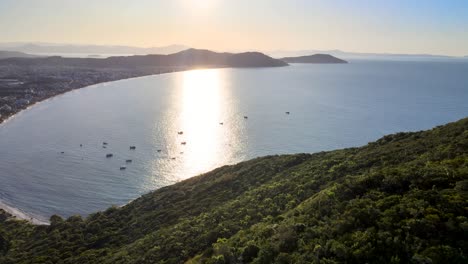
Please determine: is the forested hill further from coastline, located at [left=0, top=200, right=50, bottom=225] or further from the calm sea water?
the calm sea water

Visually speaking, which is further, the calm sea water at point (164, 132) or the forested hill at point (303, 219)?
the calm sea water at point (164, 132)

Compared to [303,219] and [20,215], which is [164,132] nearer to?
[20,215]

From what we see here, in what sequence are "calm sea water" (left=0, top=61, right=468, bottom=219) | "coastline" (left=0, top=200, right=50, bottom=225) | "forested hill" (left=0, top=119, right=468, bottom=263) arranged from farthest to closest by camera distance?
Result: "calm sea water" (left=0, top=61, right=468, bottom=219), "coastline" (left=0, top=200, right=50, bottom=225), "forested hill" (left=0, top=119, right=468, bottom=263)

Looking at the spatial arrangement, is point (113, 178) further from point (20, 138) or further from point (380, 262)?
point (380, 262)

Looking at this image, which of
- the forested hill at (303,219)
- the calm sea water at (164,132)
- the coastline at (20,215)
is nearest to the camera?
the forested hill at (303,219)

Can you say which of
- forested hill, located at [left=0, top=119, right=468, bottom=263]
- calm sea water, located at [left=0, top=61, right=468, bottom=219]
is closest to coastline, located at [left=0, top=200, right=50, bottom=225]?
calm sea water, located at [left=0, top=61, right=468, bottom=219]

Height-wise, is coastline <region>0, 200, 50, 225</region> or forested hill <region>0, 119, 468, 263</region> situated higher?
forested hill <region>0, 119, 468, 263</region>

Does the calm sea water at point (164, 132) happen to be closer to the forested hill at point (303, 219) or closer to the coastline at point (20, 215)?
the coastline at point (20, 215)

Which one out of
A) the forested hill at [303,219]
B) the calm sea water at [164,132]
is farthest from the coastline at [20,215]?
the forested hill at [303,219]
